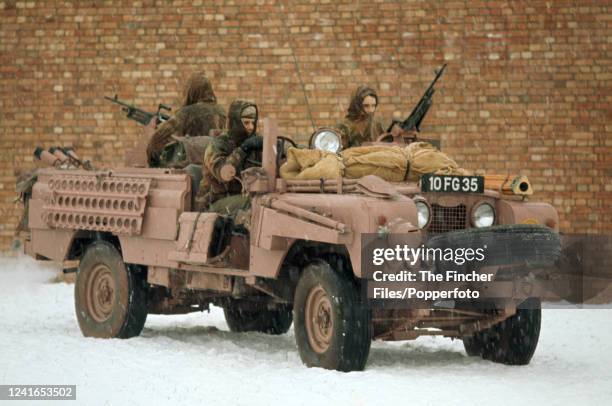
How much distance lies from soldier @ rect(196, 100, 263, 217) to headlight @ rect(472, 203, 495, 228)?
1980mm

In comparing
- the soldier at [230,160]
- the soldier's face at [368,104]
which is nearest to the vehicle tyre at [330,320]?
the soldier at [230,160]

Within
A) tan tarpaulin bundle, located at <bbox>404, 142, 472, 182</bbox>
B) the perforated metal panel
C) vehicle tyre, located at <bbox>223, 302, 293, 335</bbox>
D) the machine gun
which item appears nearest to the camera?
tan tarpaulin bundle, located at <bbox>404, 142, 472, 182</bbox>

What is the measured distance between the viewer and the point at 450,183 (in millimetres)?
9359

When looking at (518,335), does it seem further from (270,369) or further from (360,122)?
(360,122)

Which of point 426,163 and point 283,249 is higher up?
point 426,163

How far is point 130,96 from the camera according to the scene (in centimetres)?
1664

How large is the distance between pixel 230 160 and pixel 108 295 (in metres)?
2.19

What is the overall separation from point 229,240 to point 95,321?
2174mm

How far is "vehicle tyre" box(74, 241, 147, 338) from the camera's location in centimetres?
1162

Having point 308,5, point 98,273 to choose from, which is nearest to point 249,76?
point 308,5

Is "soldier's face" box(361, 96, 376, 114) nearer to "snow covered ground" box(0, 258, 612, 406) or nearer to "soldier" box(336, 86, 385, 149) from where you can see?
"soldier" box(336, 86, 385, 149)

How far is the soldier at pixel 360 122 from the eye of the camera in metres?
11.3

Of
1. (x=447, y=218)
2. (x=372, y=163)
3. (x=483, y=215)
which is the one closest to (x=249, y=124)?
(x=372, y=163)

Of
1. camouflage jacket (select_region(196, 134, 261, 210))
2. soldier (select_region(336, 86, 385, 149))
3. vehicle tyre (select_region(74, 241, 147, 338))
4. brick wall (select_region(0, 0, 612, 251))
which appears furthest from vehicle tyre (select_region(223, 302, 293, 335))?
brick wall (select_region(0, 0, 612, 251))
